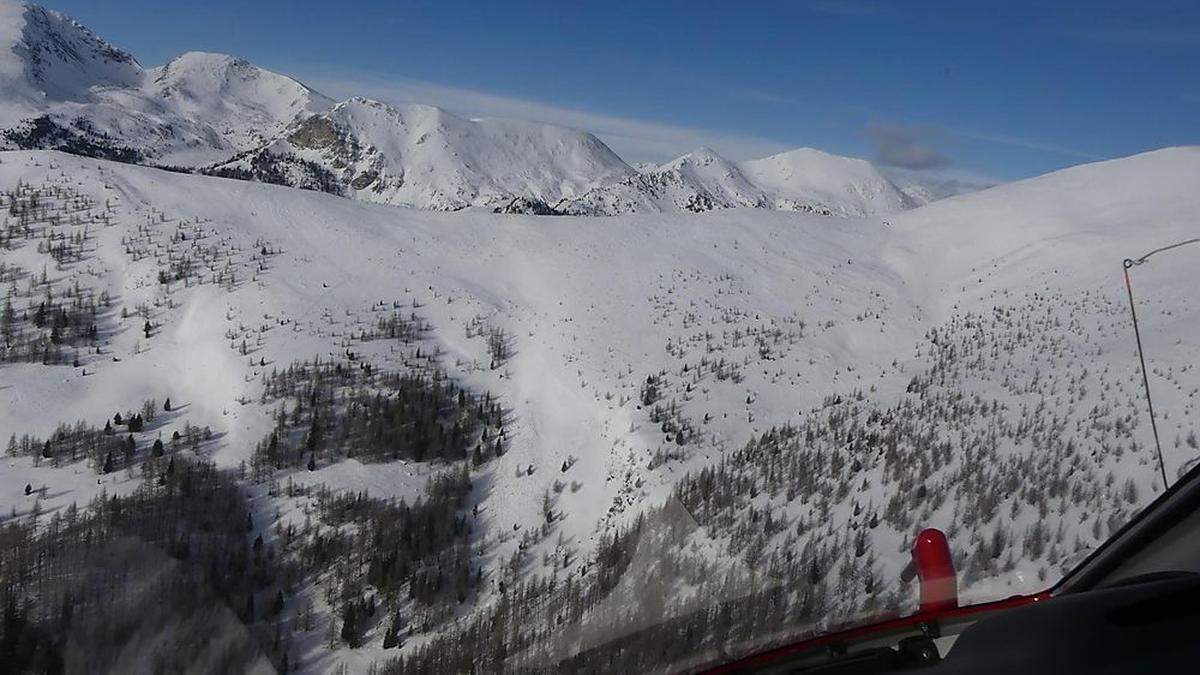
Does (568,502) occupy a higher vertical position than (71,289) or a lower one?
lower

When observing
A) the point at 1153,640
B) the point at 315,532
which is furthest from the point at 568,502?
the point at 1153,640

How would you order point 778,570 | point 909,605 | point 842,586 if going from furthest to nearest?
point 778,570, point 842,586, point 909,605

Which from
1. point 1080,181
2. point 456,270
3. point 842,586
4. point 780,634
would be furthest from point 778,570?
point 1080,181

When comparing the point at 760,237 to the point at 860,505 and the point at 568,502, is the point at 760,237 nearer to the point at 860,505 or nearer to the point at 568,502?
the point at 568,502

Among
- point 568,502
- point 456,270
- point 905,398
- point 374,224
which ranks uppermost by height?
point 374,224

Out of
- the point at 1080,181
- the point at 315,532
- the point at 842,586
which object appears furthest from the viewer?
the point at 1080,181

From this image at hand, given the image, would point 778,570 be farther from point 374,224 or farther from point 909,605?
point 374,224

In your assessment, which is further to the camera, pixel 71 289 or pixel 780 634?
pixel 71 289
